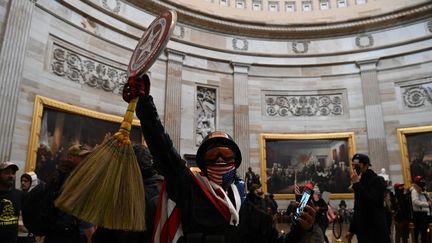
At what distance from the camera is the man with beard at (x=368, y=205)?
4.50m

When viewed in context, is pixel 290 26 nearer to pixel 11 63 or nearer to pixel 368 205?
pixel 11 63

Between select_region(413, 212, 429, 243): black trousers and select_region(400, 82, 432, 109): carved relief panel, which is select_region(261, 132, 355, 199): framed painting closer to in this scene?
select_region(400, 82, 432, 109): carved relief panel

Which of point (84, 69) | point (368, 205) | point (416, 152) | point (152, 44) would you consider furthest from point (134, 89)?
point (416, 152)

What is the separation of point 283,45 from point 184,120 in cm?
A: 704

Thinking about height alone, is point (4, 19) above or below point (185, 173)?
above

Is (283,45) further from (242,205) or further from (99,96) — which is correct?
(242,205)

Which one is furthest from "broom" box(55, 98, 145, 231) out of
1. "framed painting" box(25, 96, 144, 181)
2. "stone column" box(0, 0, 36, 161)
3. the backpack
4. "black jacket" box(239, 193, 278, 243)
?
"stone column" box(0, 0, 36, 161)

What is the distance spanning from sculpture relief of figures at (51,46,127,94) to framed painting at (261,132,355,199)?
741cm

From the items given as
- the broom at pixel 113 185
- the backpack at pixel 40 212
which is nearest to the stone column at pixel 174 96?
the backpack at pixel 40 212

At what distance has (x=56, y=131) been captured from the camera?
1123 cm

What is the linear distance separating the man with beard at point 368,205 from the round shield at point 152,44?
3582 mm

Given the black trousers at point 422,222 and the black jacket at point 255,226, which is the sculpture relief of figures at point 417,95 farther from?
the black jacket at point 255,226

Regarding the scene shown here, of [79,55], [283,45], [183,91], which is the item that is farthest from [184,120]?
[283,45]

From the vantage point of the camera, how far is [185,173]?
221 cm
